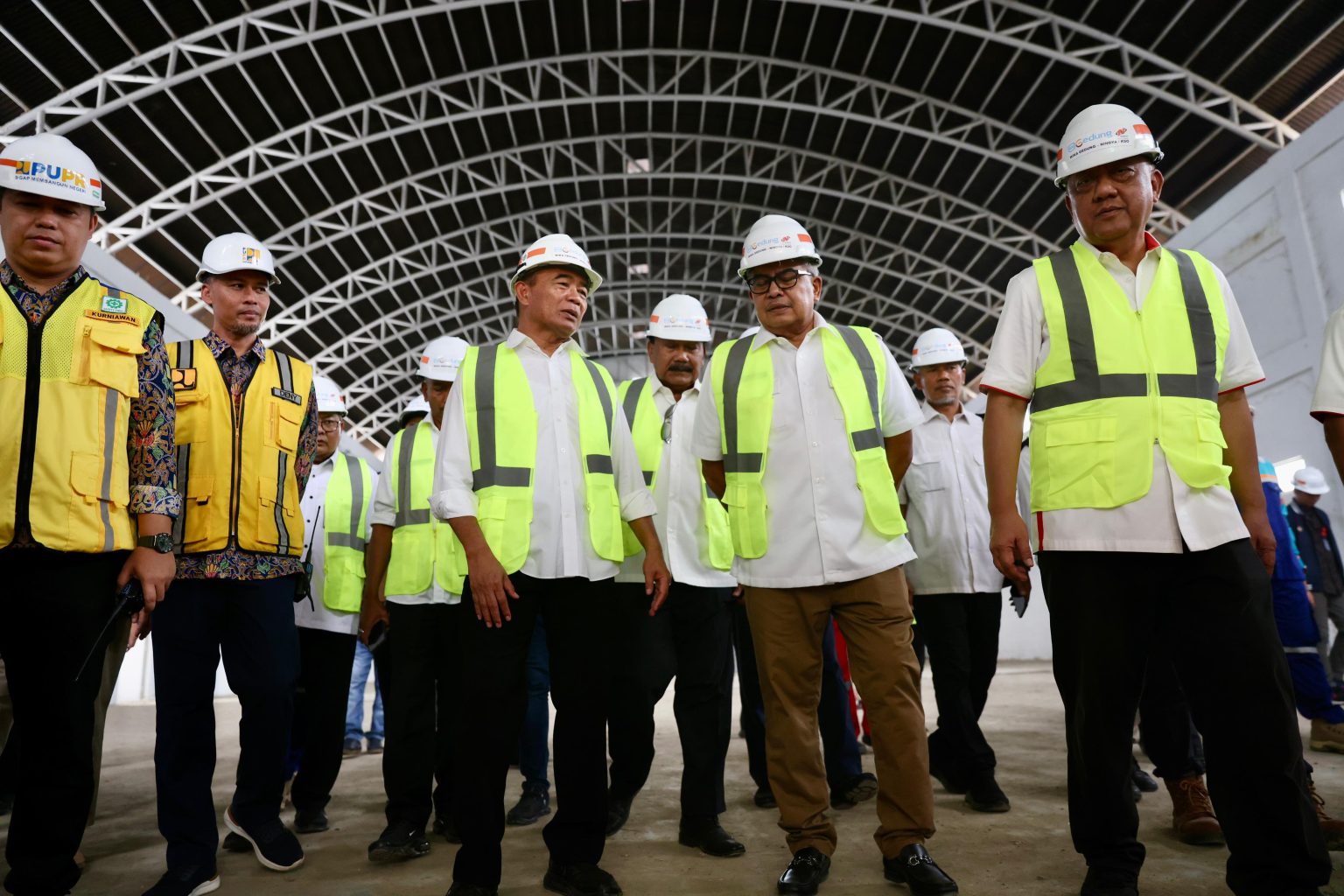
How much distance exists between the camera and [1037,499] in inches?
107

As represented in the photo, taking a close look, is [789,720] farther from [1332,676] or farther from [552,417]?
[1332,676]

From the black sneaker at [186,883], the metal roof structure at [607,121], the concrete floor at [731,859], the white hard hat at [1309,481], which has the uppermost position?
the metal roof structure at [607,121]

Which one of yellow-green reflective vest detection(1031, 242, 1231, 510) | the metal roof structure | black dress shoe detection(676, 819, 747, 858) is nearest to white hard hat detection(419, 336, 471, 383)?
black dress shoe detection(676, 819, 747, 858)

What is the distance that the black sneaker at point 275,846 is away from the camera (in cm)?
344

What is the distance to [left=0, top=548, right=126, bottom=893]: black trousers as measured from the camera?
253cm

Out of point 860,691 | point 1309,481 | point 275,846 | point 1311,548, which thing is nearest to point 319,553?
point 275,846

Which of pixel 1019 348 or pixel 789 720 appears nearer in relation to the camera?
pixel 1019 348

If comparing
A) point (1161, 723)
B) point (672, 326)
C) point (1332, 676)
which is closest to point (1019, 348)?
point (1161, 723)

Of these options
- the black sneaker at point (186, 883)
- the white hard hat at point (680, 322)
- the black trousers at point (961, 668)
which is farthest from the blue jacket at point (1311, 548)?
the black sneaker at point (186, 883)

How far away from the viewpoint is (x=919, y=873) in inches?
109

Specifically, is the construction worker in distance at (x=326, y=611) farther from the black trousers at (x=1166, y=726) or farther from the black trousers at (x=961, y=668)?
the black trousers at (x=1166, y=726)

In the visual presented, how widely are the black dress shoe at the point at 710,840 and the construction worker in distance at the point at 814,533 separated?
20.0 inches

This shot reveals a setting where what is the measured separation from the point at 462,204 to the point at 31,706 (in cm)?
2080

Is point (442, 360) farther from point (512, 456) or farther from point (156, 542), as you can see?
point (156, 542)
